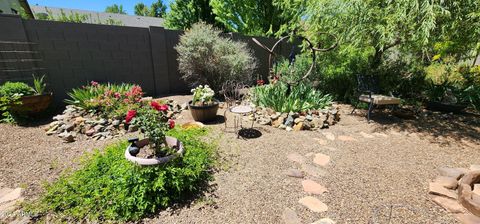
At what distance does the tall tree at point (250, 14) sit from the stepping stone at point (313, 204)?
382 inches

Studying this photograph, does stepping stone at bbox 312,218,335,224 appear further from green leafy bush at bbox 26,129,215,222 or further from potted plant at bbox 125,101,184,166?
potted plant at bbox 125,101,184,166

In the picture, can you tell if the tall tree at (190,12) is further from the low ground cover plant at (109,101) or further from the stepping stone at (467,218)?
the stepping stone at (467,218)

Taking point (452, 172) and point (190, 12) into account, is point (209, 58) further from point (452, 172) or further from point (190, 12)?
point (190, 12)

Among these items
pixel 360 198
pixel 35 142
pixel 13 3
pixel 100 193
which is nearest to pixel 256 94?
pixel 360 198

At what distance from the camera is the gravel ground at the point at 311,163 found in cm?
193

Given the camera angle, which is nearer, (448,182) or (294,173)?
(448,182)

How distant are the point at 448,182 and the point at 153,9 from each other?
3640 cm

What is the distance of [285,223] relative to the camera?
1809mm

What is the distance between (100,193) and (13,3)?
43.4 ft

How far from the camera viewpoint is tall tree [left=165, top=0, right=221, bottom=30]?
37.7 ft

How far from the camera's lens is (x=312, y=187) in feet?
7.42

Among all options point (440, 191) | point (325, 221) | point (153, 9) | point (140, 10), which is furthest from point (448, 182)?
point (140, 10)

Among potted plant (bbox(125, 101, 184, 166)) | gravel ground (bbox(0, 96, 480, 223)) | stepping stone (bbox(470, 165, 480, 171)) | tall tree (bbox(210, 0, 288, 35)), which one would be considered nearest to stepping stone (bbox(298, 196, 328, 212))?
gravel ground (bbox(0, 96, 480, 223))

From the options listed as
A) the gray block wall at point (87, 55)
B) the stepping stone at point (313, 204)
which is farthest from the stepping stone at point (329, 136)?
the gray block wall at point (87, 55)
